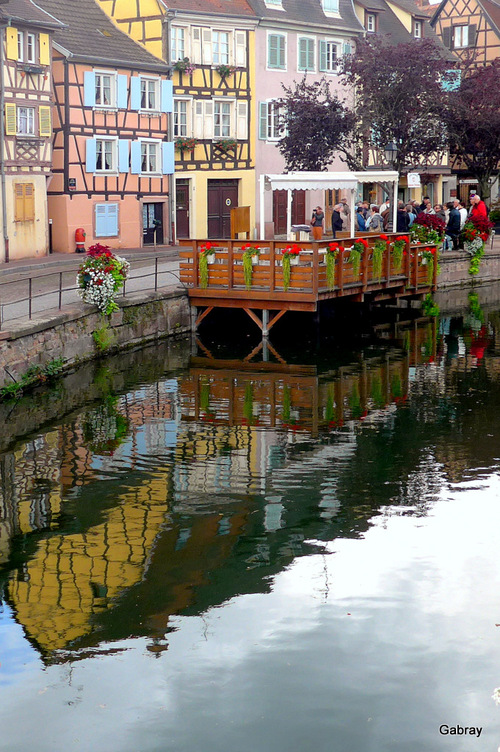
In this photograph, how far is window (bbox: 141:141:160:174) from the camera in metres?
40.3

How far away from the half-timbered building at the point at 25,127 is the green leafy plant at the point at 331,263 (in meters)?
13.0

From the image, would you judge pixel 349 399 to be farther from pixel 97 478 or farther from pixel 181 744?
pixel 181 744

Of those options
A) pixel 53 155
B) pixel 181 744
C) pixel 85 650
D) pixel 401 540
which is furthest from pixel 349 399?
pixel 53 155

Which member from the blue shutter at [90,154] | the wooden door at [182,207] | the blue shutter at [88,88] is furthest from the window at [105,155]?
the wooden door at [182,207]

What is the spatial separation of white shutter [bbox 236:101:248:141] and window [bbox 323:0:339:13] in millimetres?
7051

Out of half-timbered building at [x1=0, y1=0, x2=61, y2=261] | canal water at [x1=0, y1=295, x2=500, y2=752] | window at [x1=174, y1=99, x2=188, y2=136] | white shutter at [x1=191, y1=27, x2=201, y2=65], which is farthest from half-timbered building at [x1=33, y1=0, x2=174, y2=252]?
canal water at [x1=0, y1=295, x2=500, y2=752]

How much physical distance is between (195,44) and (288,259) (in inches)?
831

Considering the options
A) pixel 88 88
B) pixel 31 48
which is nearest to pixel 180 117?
pixel 88 88

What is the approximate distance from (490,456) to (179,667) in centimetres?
732

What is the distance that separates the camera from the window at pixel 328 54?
47156 mm

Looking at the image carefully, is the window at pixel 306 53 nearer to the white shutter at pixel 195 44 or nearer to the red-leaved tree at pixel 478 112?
the white shutter at pixel 195 44

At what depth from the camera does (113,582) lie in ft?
34.0

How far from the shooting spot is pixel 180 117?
138 ft

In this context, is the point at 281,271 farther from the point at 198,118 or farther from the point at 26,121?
the point at 198,118
